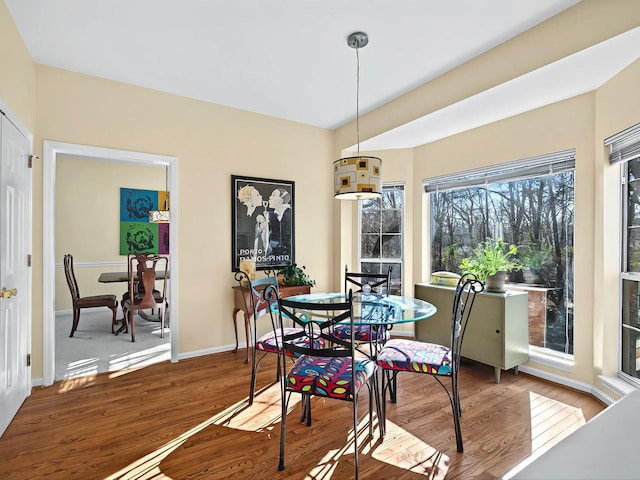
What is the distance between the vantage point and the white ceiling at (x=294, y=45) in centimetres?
227

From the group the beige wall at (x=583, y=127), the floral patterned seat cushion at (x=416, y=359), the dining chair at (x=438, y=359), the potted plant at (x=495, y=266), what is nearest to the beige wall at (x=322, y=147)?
the beige wall at (x=583, y=127)

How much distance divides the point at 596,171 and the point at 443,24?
1.66 m

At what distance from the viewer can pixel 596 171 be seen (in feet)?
9.15

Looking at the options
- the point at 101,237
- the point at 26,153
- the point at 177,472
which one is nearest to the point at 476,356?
the point at 177,472

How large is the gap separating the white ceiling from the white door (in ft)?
2.73

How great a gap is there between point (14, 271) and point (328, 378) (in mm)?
2295

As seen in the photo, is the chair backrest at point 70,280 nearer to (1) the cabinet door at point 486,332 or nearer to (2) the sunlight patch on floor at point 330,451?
(2) the sunlight patch on floor at point 330,451

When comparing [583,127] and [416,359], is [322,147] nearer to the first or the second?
[583,127]

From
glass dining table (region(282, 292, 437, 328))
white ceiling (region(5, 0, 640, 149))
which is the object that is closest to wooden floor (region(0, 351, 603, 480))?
glass dining table (region(282, 292, 437, 328))

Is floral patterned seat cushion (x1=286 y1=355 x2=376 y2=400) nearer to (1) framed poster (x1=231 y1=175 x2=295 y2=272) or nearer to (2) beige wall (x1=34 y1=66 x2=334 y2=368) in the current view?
(2) beige wall (x1=34 y1=66 x2=334 y2=368)

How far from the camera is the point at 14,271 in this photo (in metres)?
2.47

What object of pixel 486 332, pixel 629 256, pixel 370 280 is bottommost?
pixel 486 332

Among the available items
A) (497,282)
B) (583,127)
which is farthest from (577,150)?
(497,282)

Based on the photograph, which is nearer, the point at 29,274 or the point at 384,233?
the point at 29,274
